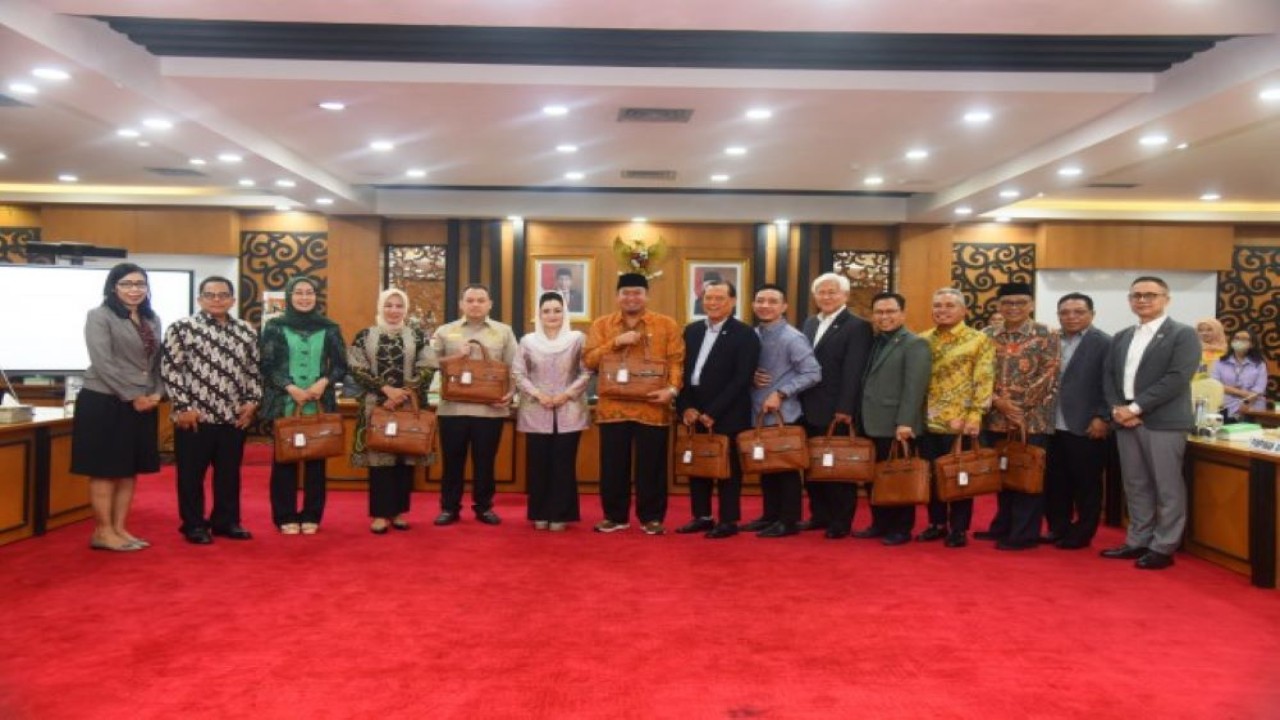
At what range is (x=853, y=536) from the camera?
5645 millimetres

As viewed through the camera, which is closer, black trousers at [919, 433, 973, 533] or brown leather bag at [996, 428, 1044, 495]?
brown leather bag at [996, 428, 1044, 495]

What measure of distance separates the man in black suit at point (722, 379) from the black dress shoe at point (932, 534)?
1.07 metres

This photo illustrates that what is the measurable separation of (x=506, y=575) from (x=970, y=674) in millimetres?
2173

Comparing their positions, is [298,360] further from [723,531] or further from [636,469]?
[723,531]

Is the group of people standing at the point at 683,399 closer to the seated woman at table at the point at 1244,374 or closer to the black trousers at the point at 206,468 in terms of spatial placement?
the black trousers at the point at 206,468

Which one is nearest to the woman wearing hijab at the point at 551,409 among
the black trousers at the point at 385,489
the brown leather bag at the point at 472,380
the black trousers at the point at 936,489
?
the brown leather bag at the point at 472,380

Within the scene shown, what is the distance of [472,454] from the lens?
18.4 feet

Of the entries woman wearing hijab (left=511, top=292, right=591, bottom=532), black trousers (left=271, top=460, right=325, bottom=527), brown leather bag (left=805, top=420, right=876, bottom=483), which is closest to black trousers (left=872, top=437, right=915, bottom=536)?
brown leather bag (left=805, top=420, right=876, bottom=483)

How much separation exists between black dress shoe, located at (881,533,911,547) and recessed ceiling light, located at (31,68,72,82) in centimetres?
496

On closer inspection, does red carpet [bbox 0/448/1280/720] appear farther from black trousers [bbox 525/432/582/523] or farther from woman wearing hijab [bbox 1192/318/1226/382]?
woman wearing hijab [bbox 1192/318/1226/382]

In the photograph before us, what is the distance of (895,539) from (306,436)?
3.30m

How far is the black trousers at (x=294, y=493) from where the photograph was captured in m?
5.47

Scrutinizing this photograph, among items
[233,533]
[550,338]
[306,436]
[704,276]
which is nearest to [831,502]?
[550,338]

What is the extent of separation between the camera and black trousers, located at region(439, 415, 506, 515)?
5.65 m
